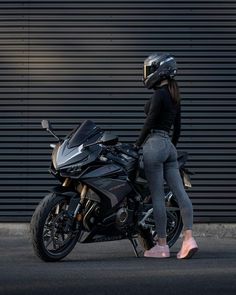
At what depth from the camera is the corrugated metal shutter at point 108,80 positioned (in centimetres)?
959

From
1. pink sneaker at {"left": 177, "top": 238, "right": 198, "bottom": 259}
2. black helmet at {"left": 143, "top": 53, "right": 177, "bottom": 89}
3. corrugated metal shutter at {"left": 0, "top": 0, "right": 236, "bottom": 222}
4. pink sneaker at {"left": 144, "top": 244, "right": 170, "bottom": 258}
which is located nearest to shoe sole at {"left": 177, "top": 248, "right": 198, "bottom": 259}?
pink sneaker at {"left": 177, "top": 238, "right": 198, "bottom": 259}

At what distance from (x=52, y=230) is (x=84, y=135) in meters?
0.93

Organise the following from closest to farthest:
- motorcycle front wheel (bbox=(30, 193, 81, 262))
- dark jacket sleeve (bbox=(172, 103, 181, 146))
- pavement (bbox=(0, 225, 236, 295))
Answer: pavement (bbox=(0, 225, 236, 295)) < motorcycle front wheel (bbox=(30, 193, 81, 262)) < dark jacket sleeve (bbox=(172, 103, 181, 146))

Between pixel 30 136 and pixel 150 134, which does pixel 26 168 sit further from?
pixel 150 134

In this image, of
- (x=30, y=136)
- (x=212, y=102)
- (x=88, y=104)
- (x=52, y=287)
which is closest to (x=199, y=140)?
(x=212, y=102)

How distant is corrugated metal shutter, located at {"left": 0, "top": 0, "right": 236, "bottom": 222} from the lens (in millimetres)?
9586

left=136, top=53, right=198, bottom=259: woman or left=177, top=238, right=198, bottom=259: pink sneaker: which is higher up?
left=136, top=53, right=198, bottom=259: woman

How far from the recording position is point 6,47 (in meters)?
9.67

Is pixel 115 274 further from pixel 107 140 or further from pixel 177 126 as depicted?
pixel 177 126

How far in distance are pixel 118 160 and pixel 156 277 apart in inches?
61.4

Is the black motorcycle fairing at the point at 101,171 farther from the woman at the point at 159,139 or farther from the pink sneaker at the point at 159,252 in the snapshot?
the pink sneaker at the point at 159,252

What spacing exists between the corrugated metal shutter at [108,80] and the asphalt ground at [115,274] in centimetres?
159

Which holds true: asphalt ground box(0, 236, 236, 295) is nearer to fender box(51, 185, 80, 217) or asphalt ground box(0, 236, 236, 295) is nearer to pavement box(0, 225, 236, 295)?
pavement box(0, 225, 236, 295)

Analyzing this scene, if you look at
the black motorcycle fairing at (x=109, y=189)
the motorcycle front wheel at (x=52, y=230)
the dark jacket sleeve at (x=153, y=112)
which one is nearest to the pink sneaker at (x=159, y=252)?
the black motorcycle fairing at (x=109, y=189)
